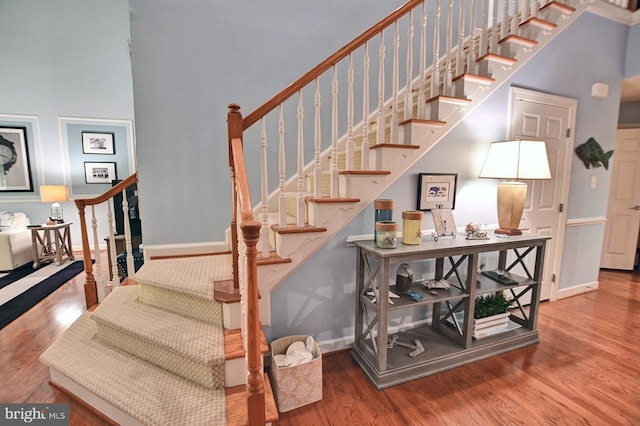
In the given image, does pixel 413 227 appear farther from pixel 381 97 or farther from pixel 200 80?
pixel 200 80

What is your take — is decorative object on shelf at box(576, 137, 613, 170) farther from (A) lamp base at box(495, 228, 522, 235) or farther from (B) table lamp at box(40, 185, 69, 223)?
(B) table lamp at box(40, 185, 69, 223)

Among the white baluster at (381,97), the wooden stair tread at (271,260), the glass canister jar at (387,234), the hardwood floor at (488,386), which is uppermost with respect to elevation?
the white baluster at (381,97)

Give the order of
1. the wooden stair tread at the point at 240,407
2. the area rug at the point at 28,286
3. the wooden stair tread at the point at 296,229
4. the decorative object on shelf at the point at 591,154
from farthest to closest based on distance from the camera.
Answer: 1. the decorative object on shelf at the point at 591,154
2. the area rug at the point at 28,286
3. the wooden stair tread at the point at 296,229
4. the wooden stair tread at the point at 240,407

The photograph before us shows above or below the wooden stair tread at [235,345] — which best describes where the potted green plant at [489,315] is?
below

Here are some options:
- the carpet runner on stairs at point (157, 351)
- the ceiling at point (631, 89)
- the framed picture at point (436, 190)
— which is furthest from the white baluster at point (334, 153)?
the ceiling at point (631, 89)

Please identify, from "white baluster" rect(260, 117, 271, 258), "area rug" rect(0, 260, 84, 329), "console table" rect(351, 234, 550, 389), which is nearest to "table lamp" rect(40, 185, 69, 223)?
"area rug" rect(0, 260, 84, 329)

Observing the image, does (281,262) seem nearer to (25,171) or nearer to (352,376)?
(352,376)

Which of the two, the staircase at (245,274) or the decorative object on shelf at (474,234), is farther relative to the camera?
the decorative object on shelf at (474,234)

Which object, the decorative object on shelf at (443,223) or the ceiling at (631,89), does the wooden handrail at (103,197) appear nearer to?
the decorative object on shelf at (443,223)

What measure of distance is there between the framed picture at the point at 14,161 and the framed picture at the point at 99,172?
76 cm

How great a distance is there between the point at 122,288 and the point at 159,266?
40cm

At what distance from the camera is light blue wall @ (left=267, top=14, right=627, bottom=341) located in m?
2.07

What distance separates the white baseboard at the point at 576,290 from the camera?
124 inches

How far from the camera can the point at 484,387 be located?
185cm
